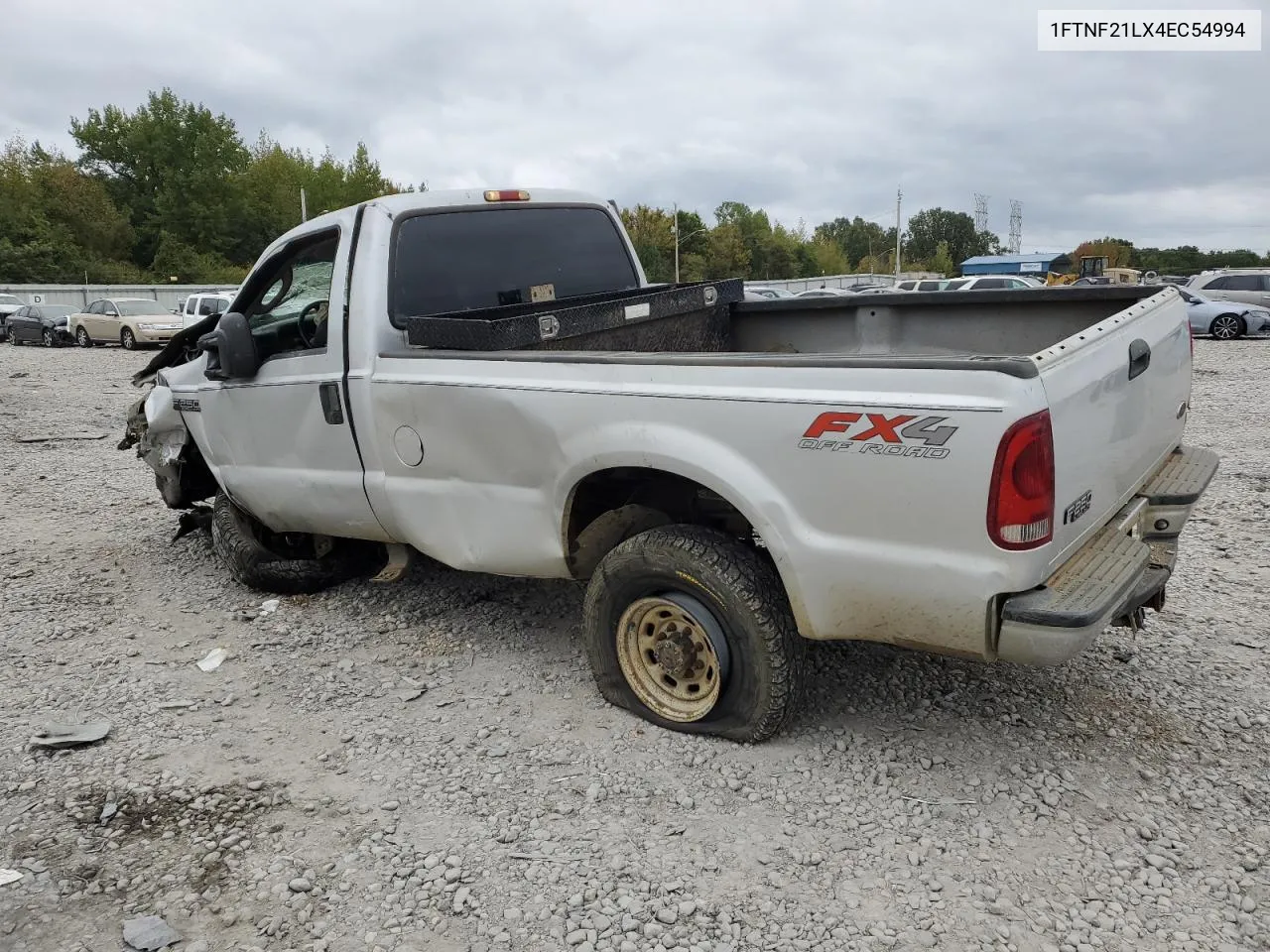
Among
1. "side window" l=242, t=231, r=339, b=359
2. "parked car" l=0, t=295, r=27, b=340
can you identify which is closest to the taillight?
"side window" l=242, t=231, r=339, b=359

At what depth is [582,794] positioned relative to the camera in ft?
10.7

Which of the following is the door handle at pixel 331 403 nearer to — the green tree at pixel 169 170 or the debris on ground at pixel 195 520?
the debris on ground at pixel 195 520

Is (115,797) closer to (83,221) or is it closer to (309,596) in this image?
(309,596)

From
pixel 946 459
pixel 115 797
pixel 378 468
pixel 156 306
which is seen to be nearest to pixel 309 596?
pixel 378 468

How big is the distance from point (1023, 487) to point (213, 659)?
12.1ft

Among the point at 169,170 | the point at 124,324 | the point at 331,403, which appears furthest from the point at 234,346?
the point at 169,170

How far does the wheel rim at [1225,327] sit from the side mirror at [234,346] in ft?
72.3

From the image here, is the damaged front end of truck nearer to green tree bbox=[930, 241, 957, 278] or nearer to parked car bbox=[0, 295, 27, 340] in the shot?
parked car bbox=[0, 295, 27, 340]

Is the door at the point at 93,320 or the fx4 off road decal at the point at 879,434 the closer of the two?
the fx4 off road decal at the point at 879,434

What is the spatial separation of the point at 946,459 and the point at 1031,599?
1.61ft

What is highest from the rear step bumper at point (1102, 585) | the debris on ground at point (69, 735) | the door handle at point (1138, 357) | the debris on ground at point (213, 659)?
the door handle at point (1138, 357)

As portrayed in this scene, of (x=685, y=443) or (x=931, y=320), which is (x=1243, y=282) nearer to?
(x=931, y=320)

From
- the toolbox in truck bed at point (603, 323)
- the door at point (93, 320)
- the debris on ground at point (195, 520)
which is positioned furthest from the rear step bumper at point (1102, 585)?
the door at point (93, 320)

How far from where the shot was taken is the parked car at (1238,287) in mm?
22984
